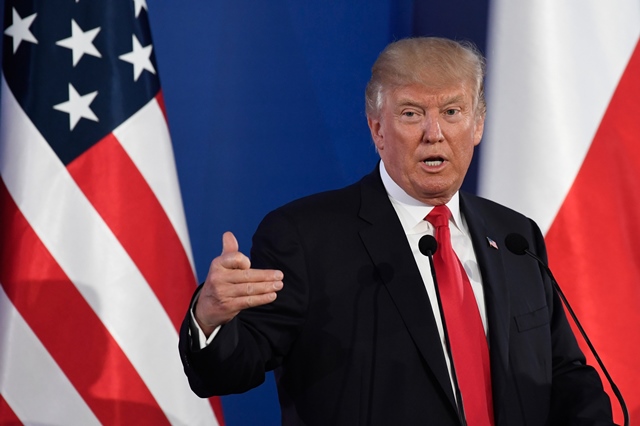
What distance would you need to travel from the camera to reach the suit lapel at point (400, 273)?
1592 mm

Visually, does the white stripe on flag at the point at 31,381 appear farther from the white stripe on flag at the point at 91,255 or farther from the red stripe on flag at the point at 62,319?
the white stripe on flag at the point at 91,255

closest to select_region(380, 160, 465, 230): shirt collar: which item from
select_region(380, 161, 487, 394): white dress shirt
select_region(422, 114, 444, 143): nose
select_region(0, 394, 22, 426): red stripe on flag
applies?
select_region(380, 161, 487, 394): white dress shirt

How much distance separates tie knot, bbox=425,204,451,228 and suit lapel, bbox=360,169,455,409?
0.08m

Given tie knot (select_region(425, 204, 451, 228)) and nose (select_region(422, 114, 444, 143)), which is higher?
nose (select_region(422, 114, 444, 143))

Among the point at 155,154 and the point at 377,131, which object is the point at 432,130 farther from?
the point at 155,154

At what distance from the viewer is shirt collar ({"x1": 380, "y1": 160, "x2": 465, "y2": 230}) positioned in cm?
180

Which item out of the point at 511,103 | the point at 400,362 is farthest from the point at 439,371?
the point at 511,103

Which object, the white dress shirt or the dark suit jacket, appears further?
the white dress shirt

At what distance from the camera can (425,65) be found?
178cm

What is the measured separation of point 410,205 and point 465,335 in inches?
12.4

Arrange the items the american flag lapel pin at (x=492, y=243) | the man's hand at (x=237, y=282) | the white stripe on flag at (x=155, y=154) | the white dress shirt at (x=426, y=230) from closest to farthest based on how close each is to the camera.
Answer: the man's hand at (x=237, y=282) < the white dress shirt at (x=426, y=230) < the american flag lapel pin at (x=492, y=243) < the white stripe on flag at (x=155, y=154)

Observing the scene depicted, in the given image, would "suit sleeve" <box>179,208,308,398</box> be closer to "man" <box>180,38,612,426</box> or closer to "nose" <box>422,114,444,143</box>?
"man" <box>180,38,612,426</box>

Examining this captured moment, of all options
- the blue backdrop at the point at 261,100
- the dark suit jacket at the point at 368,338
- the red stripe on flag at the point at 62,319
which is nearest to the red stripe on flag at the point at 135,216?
the red stripe on flag at the point at 62,319

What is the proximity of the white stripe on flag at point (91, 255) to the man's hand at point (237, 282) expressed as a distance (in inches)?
39.6
